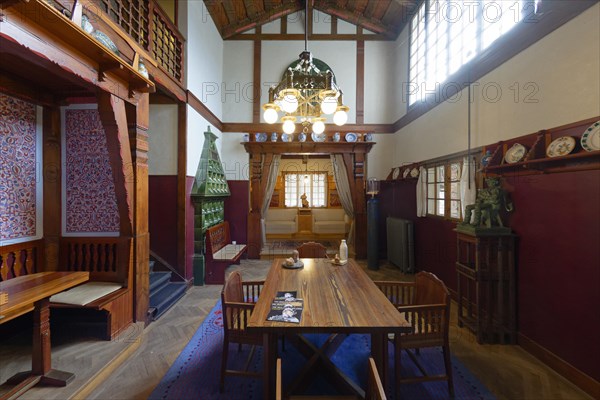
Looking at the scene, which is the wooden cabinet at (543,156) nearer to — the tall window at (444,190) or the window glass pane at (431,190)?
the tall window at (444,190)

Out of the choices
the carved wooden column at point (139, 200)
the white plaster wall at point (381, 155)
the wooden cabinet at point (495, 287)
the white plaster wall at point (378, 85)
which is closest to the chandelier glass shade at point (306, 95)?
the carved wooden column at point (139, 200)

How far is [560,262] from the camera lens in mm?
2334

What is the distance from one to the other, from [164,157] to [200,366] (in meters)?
3.09

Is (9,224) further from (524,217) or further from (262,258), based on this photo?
(524,217)

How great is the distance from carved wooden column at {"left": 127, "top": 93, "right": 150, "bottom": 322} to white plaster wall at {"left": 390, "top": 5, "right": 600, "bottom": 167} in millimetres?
3995

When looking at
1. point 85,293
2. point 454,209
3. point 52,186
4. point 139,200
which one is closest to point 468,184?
point 454,209

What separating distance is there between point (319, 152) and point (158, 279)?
13.1 feet

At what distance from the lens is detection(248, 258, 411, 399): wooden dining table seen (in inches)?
66.4

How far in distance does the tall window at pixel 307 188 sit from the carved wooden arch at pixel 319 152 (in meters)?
3.50

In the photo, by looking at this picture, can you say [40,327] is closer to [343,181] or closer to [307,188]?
[343,181]

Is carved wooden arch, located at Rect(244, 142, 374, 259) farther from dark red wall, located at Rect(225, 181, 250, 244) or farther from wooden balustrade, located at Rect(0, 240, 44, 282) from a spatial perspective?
A: wooden balustrade, located at Rect(0, 240, 44, 282)

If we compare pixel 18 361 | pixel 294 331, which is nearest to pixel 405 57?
pixel 294 331

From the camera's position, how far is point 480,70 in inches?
130

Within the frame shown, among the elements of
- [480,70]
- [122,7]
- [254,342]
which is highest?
[122,7]
